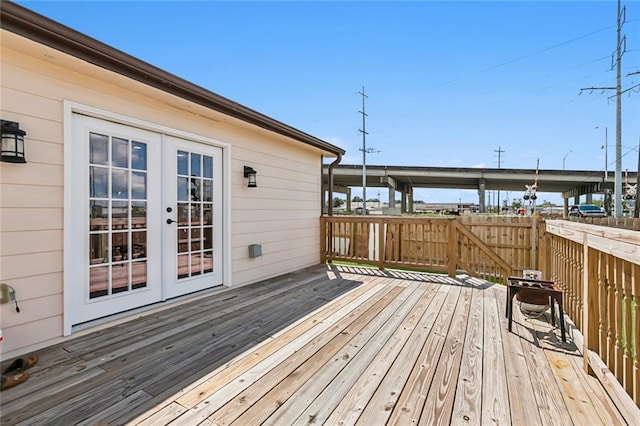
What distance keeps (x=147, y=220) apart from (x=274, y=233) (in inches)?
82.0

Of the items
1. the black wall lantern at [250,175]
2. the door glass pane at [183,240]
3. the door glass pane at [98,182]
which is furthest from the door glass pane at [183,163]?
the black wall lantern at [250,175]

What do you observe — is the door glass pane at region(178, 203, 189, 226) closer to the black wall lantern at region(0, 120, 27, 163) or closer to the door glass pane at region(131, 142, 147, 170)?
the door glass pane at region(131, 142, 147, 170)

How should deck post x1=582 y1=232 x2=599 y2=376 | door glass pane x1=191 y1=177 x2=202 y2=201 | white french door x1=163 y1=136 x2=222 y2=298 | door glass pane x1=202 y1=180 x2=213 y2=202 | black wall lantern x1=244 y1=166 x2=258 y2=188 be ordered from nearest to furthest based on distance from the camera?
deck post x1=582 y1=232 x2=599 y2=376 < white french door x1=163 y1=136 x2=222 y2=298 < door glass pane x1=191 y1=177 x2=202 y2=201 < door glass pane x1=202 y1=180 x2=213 y2=202 < black wall lantern x1=244 y1=166 x2=258 y2=188

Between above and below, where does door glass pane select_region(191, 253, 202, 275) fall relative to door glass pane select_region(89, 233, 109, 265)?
below

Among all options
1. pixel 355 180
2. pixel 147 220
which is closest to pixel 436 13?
pixel 147 220

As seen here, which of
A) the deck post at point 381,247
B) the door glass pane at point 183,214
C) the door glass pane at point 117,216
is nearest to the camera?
the door glass pane at point 117,216

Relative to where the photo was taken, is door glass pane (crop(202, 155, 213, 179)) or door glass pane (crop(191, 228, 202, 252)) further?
door glass pane (crop(202, 155, 213, 179))

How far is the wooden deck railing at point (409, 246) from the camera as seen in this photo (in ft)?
15.8

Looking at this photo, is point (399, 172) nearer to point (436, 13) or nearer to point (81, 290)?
point (436, 13)

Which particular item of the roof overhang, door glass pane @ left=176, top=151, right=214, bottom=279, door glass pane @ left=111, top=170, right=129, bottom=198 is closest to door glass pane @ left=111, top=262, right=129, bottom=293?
door glass pane @ left=176, top=151, right=214, bottom=279

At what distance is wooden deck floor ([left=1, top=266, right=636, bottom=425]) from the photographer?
5.08ft

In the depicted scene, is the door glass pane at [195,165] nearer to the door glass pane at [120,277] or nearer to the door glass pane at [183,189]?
the door glass pane at [183,189]

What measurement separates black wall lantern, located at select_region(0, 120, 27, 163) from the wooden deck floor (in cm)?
145

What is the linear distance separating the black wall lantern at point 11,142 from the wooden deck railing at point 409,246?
4.52 meters
